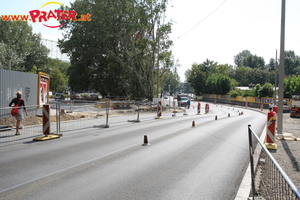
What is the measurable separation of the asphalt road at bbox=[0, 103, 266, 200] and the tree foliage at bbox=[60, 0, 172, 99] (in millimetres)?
25650

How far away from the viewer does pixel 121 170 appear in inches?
265

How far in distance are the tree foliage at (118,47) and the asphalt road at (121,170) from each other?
84.2ft

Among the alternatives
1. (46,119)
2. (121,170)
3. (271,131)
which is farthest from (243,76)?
(121,170)

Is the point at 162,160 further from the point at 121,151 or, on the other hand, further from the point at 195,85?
the point at 195,85

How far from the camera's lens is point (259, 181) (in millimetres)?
5945

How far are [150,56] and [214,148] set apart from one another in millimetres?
30698

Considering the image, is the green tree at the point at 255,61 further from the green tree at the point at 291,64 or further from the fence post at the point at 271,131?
the fence post at the point at 271,131

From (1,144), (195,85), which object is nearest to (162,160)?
(1,144)

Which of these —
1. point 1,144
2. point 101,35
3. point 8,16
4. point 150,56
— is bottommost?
point 1,144

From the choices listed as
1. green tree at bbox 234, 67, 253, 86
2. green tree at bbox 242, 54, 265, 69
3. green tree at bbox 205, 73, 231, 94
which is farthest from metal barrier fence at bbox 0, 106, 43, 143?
green tree at bbox 242, 54, 265, 69

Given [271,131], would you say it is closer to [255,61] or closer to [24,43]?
[24,43]

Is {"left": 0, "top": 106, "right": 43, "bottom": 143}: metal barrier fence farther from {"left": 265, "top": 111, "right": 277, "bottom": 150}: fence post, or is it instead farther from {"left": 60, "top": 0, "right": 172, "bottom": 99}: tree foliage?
{"left": 60, "top": 0, "right": 172, "bottom": 99}: tree foliage

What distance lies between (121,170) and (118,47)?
41477 mm

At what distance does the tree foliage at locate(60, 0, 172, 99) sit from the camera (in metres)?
37.2
